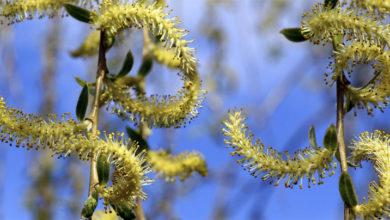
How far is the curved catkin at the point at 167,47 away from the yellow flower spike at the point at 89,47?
0.55m

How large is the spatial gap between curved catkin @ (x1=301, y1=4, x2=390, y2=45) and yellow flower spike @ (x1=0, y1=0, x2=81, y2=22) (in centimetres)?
71

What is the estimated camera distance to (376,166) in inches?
67.6

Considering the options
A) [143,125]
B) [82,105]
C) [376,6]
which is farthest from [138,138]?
[376,6]

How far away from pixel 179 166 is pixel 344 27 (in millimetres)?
980

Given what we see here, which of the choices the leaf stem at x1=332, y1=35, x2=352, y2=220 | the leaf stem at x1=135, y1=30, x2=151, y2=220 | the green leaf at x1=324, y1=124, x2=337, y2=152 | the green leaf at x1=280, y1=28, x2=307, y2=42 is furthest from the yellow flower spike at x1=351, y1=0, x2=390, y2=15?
the leaf stem at x1=135, y1=30, x2=151, y2=220

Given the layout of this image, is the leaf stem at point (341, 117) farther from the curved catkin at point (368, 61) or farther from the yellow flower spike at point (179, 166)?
the yellow flower spike at point (179, 166)

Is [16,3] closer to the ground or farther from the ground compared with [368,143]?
farther from the ground

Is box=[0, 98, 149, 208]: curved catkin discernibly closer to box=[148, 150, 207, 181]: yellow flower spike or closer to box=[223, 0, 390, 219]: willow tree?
box=[223, 0, 390, 219]: willow tree

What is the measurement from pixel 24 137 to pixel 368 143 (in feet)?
3.03

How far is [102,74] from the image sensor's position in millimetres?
1786

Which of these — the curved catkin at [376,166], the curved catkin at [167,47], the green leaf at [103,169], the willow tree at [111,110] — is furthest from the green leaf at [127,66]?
the curved catkin at [376,166]

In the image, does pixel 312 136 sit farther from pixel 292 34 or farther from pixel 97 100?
pixel 97 100

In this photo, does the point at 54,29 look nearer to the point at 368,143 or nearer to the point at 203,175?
the point at 203,175

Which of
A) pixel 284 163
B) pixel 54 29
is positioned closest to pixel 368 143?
pixel 284 163
